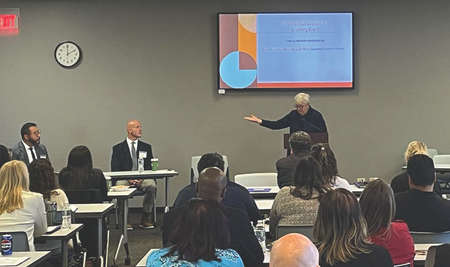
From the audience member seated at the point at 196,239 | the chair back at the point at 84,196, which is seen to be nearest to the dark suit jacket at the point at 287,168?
the chair back at the point at 84,196

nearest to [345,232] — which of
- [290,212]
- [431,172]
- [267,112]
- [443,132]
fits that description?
[290,212]

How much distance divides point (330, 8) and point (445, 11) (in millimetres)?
1806

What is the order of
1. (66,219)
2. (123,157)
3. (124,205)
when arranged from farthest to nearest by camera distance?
(123,157)
(124,205)
(66,219)

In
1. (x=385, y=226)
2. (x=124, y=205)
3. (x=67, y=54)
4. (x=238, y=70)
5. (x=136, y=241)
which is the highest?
(x=67, y=54)

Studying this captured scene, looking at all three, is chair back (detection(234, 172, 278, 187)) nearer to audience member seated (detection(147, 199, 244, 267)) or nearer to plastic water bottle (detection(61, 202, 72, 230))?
plastic water bottle (detection(61, 202, 72, 230))

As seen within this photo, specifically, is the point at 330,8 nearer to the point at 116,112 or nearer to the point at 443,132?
the point at 443,132

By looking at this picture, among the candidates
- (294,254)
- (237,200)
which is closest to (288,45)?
(237,200)

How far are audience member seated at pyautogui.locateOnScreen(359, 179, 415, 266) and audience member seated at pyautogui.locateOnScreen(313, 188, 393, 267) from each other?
480mm

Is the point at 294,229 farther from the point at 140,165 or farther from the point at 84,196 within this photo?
the point at 140,165

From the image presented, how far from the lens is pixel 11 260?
3160mm

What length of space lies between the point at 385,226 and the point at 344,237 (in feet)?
1.94

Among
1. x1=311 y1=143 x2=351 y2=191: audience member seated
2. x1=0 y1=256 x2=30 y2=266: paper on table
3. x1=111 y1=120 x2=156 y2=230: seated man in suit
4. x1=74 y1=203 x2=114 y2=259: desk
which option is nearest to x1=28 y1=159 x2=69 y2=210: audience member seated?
x1=74 y1=203 x2=114 y2=259: desk

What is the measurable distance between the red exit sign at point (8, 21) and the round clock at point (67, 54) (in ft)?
2.48

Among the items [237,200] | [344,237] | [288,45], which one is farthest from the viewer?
[288,45]
